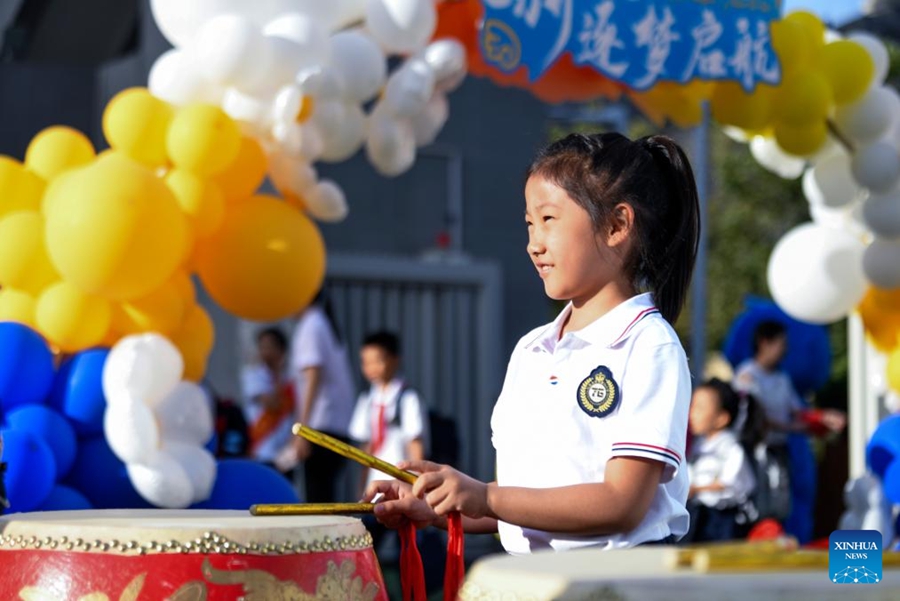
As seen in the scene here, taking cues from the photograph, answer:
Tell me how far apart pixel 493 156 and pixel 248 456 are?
3.00 m

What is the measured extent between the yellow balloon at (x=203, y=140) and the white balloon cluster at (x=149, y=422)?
0.56 meters

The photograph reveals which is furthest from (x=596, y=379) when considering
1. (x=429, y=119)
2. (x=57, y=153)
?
(x=429, y=119)

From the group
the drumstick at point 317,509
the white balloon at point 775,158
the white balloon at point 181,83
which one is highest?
the white balloon at point 181,83

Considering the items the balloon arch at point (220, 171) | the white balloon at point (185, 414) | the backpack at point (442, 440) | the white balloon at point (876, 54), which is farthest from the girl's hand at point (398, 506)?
the backpack at point (442, 440)

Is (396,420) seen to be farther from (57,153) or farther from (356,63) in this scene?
(57,153)

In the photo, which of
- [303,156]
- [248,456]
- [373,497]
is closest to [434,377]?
[248,456]

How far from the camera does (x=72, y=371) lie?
4387 mm

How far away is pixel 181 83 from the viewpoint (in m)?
4.64

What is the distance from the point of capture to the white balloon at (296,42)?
14.9 feet

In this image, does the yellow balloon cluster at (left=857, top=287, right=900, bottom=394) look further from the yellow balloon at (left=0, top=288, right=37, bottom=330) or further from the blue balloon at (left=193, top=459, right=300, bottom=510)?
the yellow balloon at (left=0, top=288, right=37, bottom=330)

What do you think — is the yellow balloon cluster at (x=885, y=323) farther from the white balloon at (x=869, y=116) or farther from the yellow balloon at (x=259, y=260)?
the yellow balloon at (x=259, y=260)

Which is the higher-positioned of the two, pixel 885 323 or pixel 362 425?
pixel 885 323

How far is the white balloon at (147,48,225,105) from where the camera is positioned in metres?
4.64

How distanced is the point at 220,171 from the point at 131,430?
0.87 meters
